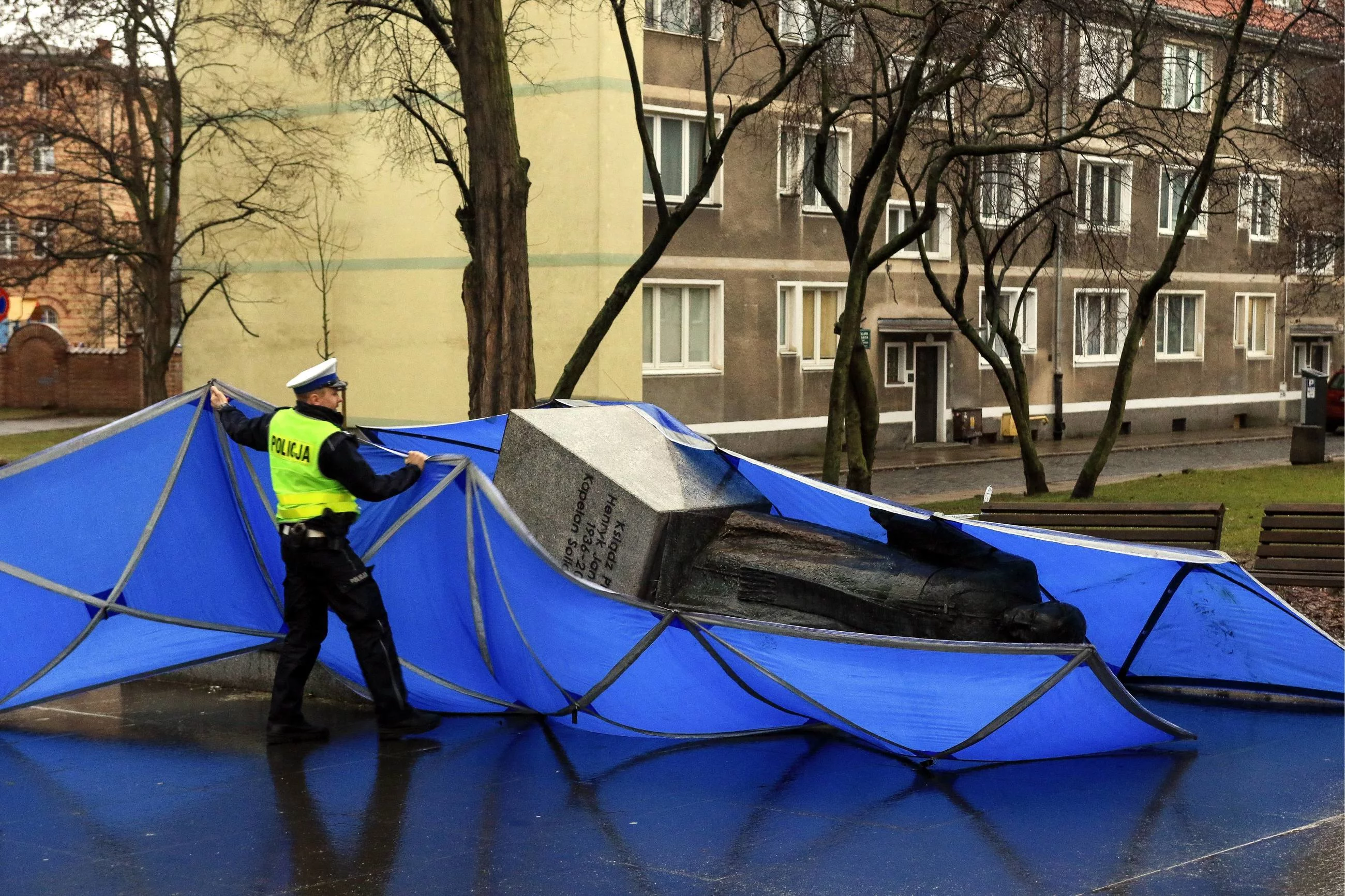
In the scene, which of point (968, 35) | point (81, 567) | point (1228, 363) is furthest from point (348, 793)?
point (1228, 363)

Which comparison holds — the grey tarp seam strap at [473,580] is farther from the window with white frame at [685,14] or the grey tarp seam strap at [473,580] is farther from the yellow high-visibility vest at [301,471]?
the window with white frame at [685,14]

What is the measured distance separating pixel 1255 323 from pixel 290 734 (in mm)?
38924

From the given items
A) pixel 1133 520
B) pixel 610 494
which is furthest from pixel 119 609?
pixel 1133 520

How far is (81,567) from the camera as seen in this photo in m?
9.29

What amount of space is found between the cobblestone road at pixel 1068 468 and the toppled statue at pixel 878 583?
11744 mm

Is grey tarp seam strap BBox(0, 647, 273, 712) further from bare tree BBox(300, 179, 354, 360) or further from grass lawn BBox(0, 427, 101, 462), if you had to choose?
bare tree BBox(300, 179, 354, 360)

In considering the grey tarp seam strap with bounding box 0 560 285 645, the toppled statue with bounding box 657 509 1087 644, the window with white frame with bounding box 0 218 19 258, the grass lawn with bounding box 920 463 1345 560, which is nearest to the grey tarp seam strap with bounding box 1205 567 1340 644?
the toppled statue with bounding box 657 509 1087 644

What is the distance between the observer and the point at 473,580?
348 inches

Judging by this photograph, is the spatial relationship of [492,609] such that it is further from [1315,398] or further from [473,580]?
[1315,398]

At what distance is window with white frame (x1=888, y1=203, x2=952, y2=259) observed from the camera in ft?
110

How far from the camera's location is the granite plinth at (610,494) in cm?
888

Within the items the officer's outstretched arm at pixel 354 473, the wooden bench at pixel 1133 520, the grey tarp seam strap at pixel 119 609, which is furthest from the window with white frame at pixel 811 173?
the officer's outstretched arm at pixel 354 473

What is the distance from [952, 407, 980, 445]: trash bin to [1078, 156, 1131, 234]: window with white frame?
4643 millimetres

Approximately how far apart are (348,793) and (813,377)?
81.9ft
